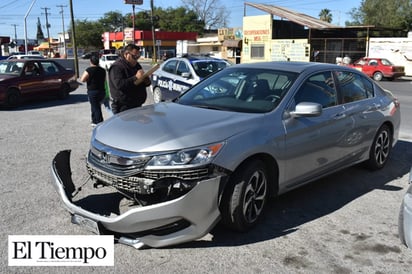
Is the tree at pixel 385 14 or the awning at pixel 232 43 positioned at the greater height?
the tree at pixel 385 14

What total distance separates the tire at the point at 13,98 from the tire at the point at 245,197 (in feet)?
36.6

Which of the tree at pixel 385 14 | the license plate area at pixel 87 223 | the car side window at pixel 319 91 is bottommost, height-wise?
the license plate area at pixel 87 223

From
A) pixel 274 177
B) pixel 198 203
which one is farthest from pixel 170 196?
pixel 274 177

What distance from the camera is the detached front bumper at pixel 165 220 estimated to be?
11.1 feet

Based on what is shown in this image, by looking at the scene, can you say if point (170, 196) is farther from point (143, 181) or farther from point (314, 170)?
point (314, 170)

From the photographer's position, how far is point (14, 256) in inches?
140

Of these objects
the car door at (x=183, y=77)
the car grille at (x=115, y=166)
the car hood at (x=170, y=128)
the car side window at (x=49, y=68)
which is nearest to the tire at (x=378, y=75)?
the car door at (x=183, y=77)

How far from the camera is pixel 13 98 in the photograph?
13.3 m

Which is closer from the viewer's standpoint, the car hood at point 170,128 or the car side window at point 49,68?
the car hood at point 170,128

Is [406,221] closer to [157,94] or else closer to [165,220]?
[165,220]

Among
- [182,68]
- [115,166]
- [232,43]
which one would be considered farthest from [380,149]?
[232,43]

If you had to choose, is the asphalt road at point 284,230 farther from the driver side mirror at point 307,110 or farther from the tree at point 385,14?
the tree at point 385,14

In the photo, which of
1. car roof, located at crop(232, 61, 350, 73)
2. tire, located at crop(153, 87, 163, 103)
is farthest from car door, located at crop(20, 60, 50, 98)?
car roof, located at crop(232, 61, 350, 73)

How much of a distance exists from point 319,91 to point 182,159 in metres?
2.20
